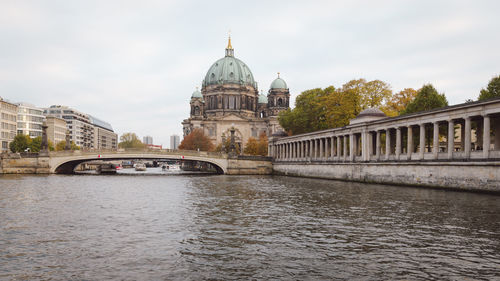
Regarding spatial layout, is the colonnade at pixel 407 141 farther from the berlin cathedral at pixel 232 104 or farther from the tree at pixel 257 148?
the berlin cathedral at pixel 232 104

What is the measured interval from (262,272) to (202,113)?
504 ft

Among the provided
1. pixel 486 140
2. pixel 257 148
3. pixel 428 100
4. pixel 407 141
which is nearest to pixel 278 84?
pixel 257 148

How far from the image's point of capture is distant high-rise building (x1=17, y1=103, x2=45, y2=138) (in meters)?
128

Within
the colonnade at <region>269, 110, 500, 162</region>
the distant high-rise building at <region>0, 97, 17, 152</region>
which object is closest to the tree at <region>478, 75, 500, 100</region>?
the colonnade at <region>269, 110, 500, 162</region>

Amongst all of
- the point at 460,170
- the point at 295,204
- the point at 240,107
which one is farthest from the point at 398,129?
the point at 240,107

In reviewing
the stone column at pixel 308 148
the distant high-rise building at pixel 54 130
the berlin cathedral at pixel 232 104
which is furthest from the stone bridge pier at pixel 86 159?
the distant high-rise building at pixel 54 130

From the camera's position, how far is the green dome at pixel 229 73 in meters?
158

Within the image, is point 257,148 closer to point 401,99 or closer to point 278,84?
point 401,99

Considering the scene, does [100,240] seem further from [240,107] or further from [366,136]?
[240,107]

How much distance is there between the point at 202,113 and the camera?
163125 mm

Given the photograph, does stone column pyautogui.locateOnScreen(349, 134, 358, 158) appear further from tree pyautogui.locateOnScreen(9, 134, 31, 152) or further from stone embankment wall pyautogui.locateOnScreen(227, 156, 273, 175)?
tree pyautogui.locateOnScreen(9, 134, 31, 152)

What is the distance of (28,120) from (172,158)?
75526mm

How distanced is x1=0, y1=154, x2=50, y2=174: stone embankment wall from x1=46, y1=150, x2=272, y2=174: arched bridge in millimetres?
900

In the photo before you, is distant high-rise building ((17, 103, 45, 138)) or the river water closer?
the river water
